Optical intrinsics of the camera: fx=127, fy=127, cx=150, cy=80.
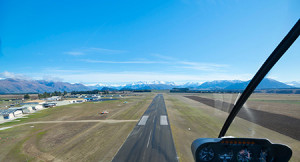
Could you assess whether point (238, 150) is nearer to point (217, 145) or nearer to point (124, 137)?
point (217, 145)

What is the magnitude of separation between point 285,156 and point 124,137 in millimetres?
19341

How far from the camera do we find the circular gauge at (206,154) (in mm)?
4715

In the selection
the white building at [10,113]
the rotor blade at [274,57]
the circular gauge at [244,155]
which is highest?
the rotor blade at [274,57]

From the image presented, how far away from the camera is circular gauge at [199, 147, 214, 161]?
4.71 meters

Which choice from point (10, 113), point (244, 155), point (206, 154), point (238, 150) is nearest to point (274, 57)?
point (238, 150)

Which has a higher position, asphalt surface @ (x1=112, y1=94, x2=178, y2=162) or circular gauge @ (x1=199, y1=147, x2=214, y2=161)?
circular gauge @ (x1=199, y1=147, x2=214, y2=161)

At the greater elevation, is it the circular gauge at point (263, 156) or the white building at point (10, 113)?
the circular gauge at point (263, 156)

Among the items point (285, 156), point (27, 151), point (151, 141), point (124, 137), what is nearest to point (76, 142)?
point (27, 151)

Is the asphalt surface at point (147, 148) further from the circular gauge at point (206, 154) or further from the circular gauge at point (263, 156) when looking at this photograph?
the circular gauge at point (263, 156)

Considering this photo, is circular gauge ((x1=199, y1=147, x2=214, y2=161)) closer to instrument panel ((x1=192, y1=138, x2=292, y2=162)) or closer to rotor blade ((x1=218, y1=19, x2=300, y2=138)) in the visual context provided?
instrument panel ((x1=192, y1=138, x2=292, y2=162))

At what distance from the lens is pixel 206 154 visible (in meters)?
4.82

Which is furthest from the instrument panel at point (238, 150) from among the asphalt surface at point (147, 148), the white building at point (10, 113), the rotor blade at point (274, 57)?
the white building at point (10, 113)

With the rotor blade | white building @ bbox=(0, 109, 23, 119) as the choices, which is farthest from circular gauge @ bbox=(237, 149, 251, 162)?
white building @ bbox=(0, 109, 23, 119)

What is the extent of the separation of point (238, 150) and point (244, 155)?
34 centimetres
